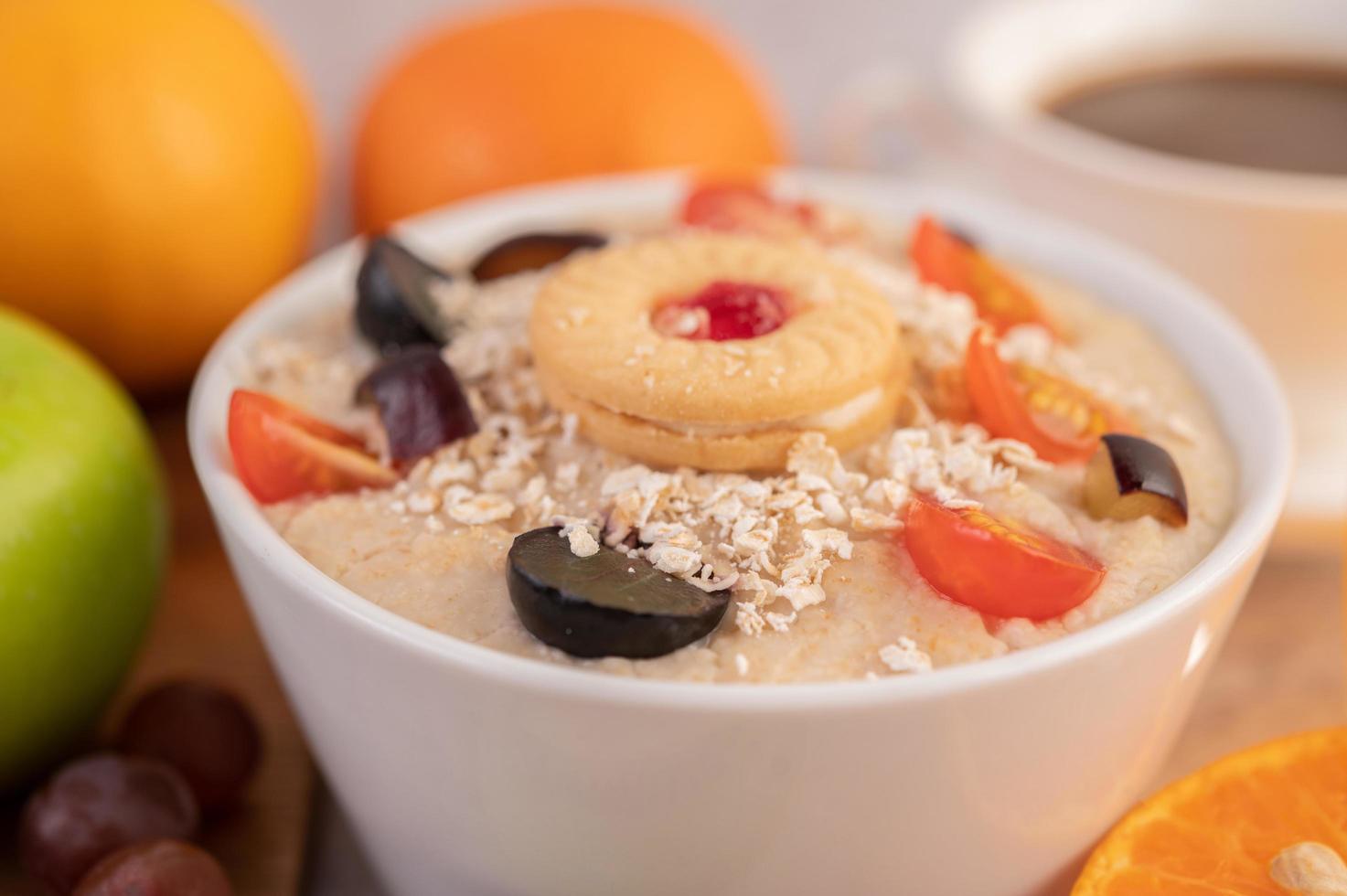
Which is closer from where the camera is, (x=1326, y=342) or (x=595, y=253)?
(x=595, y=253)

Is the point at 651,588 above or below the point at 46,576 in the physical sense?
above

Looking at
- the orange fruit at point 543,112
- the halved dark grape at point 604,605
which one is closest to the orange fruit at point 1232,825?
the halved dark grape at point 604,605

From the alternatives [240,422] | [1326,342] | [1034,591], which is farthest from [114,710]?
[1326,342]

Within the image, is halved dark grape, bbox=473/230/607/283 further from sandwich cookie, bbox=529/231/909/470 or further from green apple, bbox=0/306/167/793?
green apple, bbox=0/306/167/793

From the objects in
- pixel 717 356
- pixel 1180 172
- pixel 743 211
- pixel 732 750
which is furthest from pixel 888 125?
pixel 732 750

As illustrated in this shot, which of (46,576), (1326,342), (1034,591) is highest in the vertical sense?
(1034,591)

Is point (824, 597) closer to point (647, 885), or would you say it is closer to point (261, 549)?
point (647, 885)

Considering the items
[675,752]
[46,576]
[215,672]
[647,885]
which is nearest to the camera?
[675,752]

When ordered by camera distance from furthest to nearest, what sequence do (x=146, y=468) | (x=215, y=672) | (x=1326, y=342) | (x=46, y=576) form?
(x=1326, y=342) → (x=215, y=672) → (x=146, y=468) → (x=46, y=576)

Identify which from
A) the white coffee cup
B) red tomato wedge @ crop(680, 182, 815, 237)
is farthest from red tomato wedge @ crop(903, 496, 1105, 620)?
the white coffee cup
